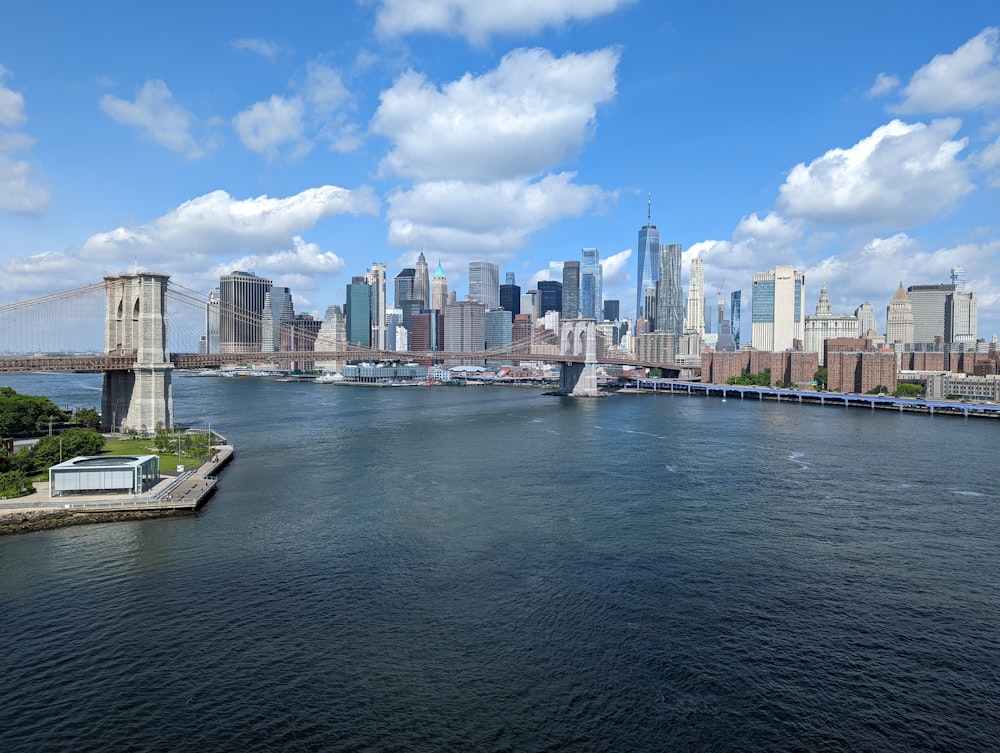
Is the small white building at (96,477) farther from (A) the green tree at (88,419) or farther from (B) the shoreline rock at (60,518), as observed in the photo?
(A) the green tree at (88,419)

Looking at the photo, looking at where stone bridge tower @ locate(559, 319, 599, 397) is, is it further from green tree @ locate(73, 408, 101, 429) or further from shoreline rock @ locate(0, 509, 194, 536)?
shoreline rock @ locate(0, 509, 194, 536)

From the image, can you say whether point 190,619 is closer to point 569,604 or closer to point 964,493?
point 569,604

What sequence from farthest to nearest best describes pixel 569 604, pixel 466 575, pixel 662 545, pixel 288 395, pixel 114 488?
pixel 288 395
pixel 114 488
pixel 662 545
pixel 466 575
pixel 569 604

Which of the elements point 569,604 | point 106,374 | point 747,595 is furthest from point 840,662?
point 106,374

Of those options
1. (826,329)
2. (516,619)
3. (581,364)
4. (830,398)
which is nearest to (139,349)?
(516,619)

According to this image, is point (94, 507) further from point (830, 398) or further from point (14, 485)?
point (830, 398)

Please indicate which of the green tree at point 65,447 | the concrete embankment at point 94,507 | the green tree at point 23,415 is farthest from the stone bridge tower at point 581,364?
the concrete embankment at point 94,507
